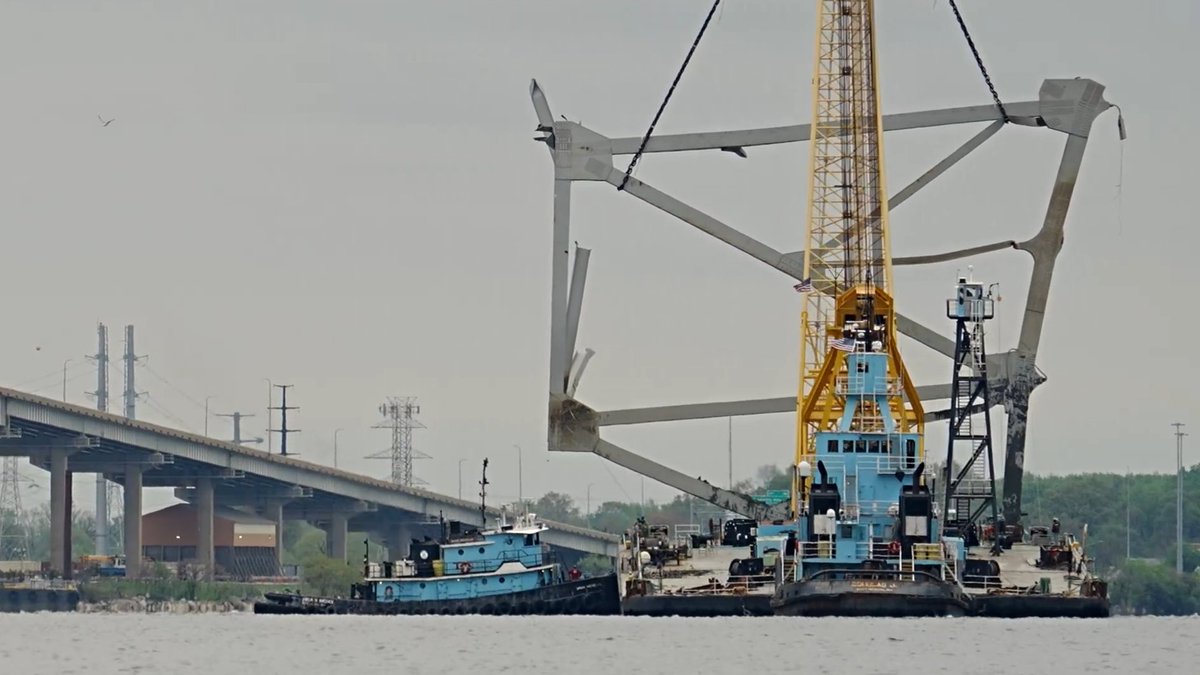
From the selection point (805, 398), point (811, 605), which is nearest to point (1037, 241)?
point (805, 398)

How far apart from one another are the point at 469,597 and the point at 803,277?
22.9 metres

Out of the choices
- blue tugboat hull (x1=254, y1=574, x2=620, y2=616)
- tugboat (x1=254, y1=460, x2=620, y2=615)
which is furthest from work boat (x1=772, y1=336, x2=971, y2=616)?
tugboat (x1=254, y1=460, x2=620, y2=615)

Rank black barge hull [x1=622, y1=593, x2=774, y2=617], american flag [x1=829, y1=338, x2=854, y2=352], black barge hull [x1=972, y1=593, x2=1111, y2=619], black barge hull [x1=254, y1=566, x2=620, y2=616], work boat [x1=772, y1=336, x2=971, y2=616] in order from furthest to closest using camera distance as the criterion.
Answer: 1. black barge hull [x1=254, y1=566, x2=620, y2=616]
2. american flag [x1=829, y1=338, x2=854, y2=352]
3. black barge hull [x1=972, y1=593, x2=1111, y2=619]
4. black barge hull [x1=622, y1=593, x2=774, y2=617]
5. work boat [x1=772, y1=336, x2=971, y2=616]

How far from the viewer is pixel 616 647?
11094 centimetres

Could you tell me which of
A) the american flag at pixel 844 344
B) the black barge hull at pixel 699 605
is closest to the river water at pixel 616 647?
the black barge hull at pixel 699 605

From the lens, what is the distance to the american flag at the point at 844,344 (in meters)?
134

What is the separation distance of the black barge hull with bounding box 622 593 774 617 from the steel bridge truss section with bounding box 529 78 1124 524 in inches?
931

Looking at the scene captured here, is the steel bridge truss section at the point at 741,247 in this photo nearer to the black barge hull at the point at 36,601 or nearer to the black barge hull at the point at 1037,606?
the black barge hull at the point at 1037,606

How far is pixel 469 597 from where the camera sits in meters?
142

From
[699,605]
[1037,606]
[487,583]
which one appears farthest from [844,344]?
[487,583]

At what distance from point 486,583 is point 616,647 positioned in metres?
31.7

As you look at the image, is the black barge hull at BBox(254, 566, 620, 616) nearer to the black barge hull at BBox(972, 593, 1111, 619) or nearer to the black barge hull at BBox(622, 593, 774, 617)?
the black barge hull at BBox(622, 593, 774, 617)

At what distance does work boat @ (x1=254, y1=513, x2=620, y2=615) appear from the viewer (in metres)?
141

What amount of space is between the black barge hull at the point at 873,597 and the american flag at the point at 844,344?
15.8 metres
